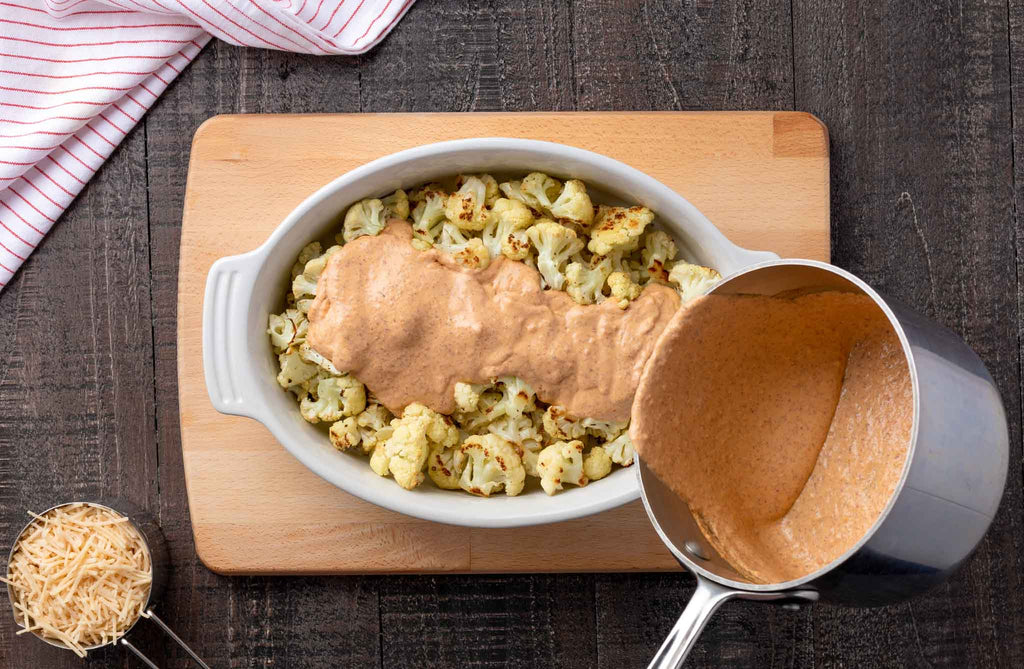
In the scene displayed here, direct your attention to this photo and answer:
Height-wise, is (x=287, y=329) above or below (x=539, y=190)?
below

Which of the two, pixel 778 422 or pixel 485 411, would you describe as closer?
pixel 778 422

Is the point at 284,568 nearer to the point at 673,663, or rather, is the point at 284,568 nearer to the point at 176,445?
the point at 176,445

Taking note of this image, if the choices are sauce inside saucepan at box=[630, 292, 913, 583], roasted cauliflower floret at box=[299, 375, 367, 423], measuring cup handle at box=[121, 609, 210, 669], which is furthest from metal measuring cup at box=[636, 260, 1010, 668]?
measuring cup handle at box=[121, 609, 210, 669]

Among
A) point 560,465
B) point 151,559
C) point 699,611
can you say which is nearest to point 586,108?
point 560,465

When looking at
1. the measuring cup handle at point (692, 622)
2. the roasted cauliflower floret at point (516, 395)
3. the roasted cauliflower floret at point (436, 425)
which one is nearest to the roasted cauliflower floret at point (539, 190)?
the roasted cauliflower floret at point (516, 395)

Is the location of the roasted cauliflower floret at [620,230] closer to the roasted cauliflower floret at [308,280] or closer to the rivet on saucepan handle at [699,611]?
the roasted cauliflower floret at [308,280]

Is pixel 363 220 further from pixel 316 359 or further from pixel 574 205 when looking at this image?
pixel 574 205

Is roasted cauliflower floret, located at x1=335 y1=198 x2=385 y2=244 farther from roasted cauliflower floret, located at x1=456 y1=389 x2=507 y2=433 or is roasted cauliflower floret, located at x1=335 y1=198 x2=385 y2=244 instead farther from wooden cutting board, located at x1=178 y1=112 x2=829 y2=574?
roasted cauliflower floret, located at x1=456 y1=389 x2=507 y2=433

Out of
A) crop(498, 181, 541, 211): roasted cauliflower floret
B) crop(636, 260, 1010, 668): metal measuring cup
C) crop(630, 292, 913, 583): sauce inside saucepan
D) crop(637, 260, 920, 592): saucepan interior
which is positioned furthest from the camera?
crop(498, 181, 541, 211): roasted cauliflower floret
